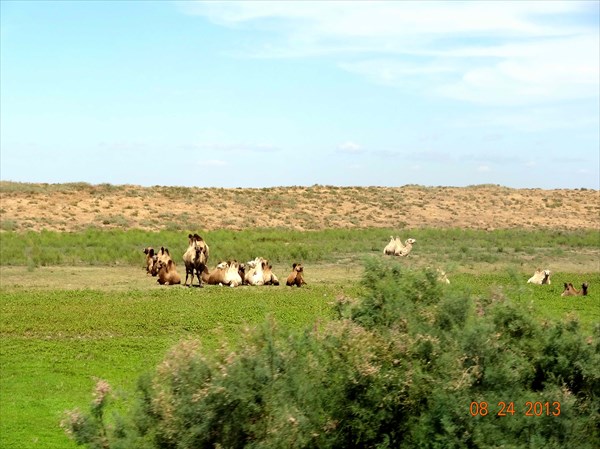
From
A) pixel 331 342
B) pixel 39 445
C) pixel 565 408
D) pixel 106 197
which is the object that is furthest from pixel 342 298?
pixel 106 197

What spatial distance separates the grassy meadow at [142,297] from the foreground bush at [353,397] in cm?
52

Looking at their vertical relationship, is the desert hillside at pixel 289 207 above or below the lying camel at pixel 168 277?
above

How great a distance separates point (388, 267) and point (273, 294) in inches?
556

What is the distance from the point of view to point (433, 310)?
1004 cm

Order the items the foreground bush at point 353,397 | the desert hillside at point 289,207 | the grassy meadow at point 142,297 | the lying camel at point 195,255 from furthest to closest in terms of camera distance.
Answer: the desert hillside at point 289,207, the lying camel at point 195,255, the grassy meadow at point 142,297, the foreground bush at point 353,397

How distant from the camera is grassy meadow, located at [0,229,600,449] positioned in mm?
13398

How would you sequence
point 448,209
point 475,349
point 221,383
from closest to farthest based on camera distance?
1. point 221,383
2. point 475,349
3. point 448,209

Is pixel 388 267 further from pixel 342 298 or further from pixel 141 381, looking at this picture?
pixel 141 381
